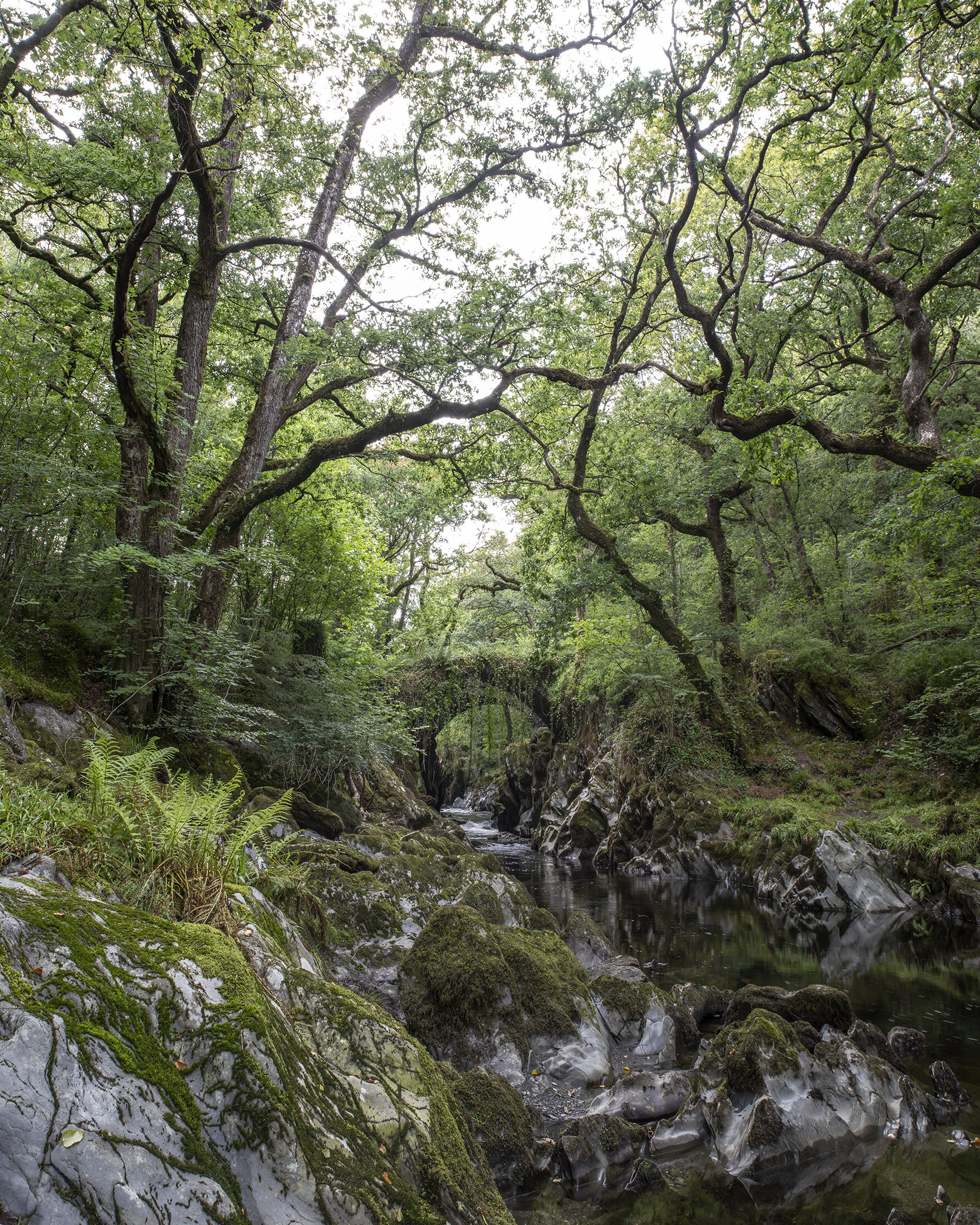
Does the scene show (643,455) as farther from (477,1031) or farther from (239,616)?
(477,1031)

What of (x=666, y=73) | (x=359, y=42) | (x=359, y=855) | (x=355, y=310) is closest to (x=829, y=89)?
(x=666, y=73)

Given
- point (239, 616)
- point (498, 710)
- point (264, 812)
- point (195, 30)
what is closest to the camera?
point (264, 812)

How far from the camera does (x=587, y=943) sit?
7.85m

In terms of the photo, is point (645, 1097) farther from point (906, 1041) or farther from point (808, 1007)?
point (906, 1041)

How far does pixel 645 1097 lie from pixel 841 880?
8589 mm

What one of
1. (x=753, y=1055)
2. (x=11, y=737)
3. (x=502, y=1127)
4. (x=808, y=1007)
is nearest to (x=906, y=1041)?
(x=808, y=1007)

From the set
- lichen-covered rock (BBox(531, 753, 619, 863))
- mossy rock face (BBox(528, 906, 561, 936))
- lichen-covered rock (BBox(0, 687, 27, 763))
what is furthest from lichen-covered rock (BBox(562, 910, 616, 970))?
lichen-covered rock (BBox(531, 753, 619, 863))

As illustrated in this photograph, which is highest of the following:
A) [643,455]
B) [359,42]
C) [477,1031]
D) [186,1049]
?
[359,42]

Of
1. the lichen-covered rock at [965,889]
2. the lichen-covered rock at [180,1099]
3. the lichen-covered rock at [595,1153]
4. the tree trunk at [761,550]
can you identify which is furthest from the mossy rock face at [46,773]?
the tree trunk at [761,550]

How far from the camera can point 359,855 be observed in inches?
338

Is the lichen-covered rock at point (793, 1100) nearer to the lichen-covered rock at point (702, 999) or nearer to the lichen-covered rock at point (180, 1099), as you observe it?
the lichen-covered rock at point (702, 999)

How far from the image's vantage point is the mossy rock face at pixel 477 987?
5176 millimetres

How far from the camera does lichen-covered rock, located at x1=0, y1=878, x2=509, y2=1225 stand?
1634 millimetres

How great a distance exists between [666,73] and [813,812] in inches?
536
